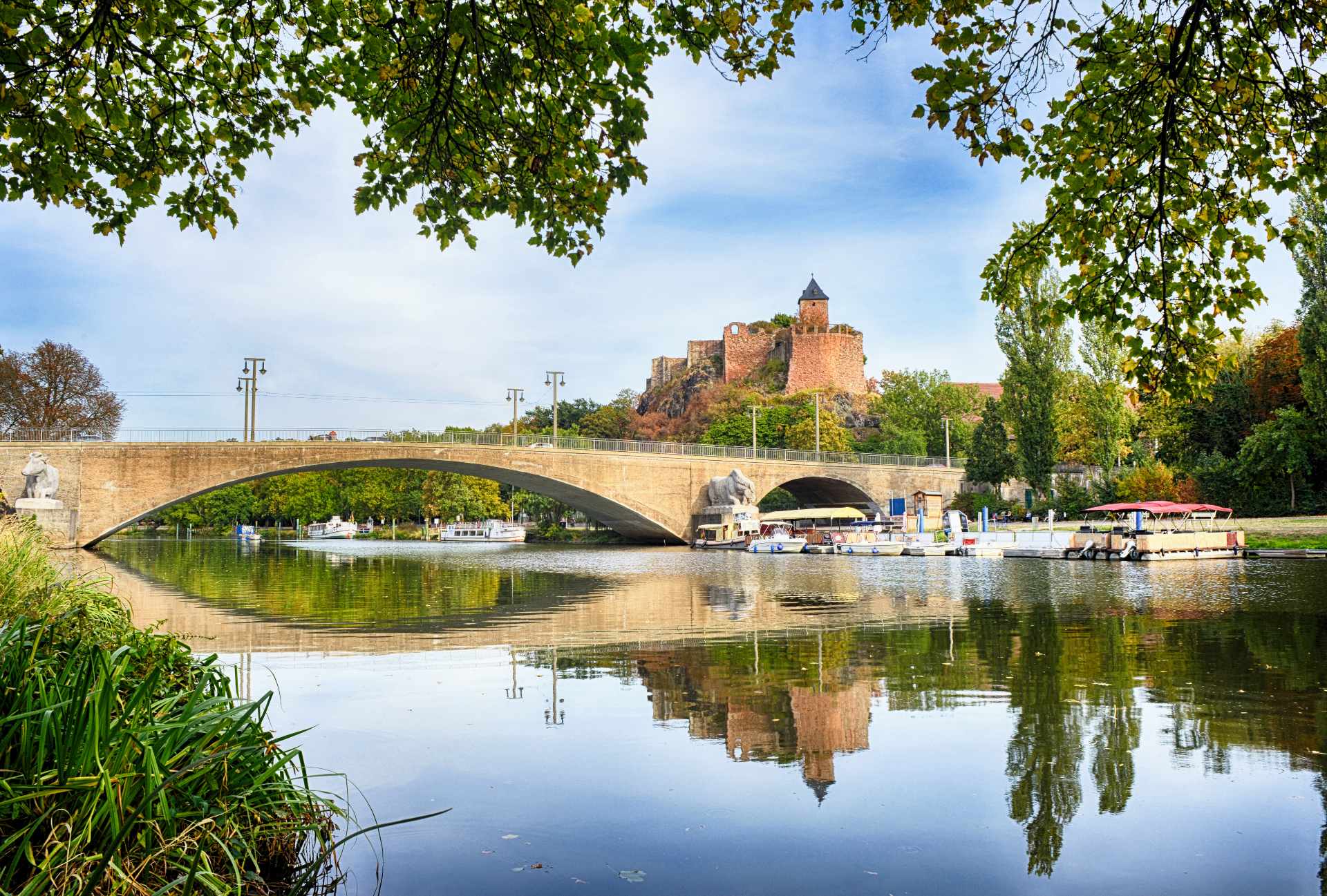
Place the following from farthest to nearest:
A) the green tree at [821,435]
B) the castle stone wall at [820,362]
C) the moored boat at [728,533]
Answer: the castle stone wall at [820,362], the green tree at [821,435], the moored boat at [728,533]

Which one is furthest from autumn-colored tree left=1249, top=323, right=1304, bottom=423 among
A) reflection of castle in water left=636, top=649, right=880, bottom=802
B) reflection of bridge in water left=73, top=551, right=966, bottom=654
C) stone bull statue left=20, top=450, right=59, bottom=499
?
stone bull statue left=20, top=450, right=59, bottom=499

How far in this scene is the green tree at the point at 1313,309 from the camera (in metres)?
31.8

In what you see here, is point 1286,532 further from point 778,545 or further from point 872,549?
point 778,545

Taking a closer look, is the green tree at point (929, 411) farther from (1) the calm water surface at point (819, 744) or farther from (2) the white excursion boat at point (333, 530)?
(1) the calm water surface at point (819, 744)

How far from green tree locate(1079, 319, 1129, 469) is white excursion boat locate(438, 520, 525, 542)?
41.9 meters

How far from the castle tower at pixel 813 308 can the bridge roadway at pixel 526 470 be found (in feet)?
102

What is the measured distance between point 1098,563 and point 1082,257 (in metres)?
25.3

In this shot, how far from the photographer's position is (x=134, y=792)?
316 centimetres

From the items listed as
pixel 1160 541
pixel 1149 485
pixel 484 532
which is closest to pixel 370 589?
pixel 1160 541

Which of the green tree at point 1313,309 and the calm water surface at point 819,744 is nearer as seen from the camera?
the calm water surface at point 819,744

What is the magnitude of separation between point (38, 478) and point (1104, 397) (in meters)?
44.8

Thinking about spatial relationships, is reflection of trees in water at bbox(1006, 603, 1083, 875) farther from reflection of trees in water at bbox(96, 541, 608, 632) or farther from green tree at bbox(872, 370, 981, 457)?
green tree at bbox(872, 370, 981, 457)

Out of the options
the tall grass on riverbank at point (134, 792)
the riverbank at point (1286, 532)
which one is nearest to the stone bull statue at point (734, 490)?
the riverbank at point (1286, 532)

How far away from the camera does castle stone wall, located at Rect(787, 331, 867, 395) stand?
9188cm
